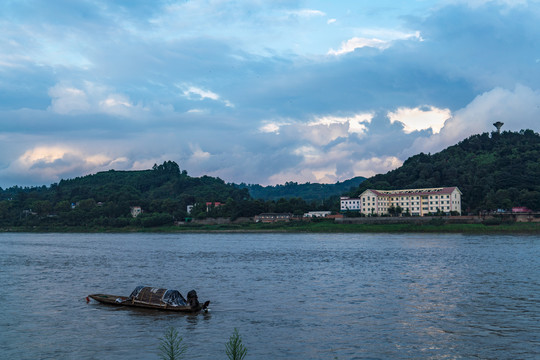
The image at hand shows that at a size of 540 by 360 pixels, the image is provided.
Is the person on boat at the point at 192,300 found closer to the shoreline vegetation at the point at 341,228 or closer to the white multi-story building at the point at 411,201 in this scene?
the shoreline vegetation at the point at 341,228

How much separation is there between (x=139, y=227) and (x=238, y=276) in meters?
151

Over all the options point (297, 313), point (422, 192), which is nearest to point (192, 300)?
point (297, 313)

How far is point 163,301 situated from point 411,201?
16022 cm

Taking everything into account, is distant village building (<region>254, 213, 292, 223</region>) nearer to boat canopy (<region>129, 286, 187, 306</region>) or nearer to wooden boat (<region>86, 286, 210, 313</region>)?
wooden boat (<region>86, 286, 210, 313</region>)

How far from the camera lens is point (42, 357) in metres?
22.8

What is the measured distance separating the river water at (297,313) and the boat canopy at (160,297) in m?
0.90

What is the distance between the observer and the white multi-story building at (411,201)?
558 ft

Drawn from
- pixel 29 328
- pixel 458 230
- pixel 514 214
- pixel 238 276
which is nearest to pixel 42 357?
pixel 29 328

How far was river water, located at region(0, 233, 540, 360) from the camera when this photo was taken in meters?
23.8

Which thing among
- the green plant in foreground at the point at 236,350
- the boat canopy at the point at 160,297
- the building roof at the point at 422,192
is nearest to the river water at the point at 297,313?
the boat canopy at the point at 160,297

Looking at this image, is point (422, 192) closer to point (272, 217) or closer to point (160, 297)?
point (272, 217)

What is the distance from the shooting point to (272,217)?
592 feet

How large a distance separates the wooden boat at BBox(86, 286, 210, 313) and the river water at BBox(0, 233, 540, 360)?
0.67 meters

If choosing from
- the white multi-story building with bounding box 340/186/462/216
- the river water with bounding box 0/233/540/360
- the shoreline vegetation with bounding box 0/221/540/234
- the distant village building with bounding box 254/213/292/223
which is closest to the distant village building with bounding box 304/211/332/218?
the distant village building with bounding box 254/213/292/223
